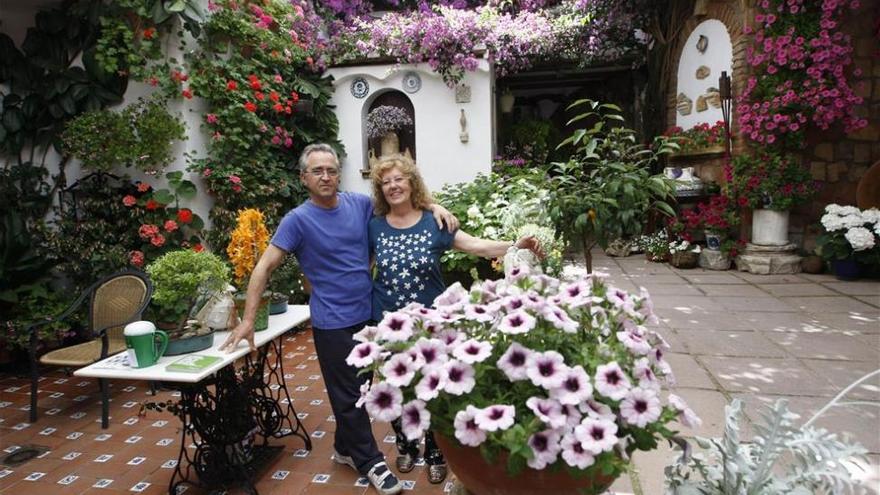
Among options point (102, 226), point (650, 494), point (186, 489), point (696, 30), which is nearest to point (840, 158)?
point (696, 30)

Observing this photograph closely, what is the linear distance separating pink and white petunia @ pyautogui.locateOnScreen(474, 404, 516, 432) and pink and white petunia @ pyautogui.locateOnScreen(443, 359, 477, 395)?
6 centimetres

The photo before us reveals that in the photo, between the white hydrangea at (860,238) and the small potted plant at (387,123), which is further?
the small potted plant at (387,123)

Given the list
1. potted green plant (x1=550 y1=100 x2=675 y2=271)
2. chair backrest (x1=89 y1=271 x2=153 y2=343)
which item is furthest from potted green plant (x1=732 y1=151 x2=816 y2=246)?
chair backrest (x1=89 y1=271 x2=153 y2=343)

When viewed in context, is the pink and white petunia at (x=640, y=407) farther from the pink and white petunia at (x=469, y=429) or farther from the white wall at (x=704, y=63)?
the white wall at (x=704, y=63)

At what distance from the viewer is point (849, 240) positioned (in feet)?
18.4

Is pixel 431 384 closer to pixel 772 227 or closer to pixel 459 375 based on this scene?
pixel 459 375

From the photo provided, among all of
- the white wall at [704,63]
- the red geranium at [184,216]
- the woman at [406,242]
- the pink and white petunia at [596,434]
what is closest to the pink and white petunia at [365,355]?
the pink and white petunia at [596,434]

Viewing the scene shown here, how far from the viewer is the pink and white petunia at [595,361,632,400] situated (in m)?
0.97

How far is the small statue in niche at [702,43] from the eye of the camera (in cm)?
732

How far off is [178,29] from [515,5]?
574 cm

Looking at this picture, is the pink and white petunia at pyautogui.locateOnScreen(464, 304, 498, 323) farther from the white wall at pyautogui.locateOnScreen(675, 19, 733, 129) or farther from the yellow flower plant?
the white wall at pyautogui.locateOnScreen(675, 19, 733, 129)

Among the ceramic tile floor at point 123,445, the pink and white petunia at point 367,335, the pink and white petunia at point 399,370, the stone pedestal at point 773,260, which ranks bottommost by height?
the ceramic tile floor at point 123,445

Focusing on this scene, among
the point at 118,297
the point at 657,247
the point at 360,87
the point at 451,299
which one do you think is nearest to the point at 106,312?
the point at 118,297

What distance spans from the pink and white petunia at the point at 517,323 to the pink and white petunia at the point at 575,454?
0.70 ft
